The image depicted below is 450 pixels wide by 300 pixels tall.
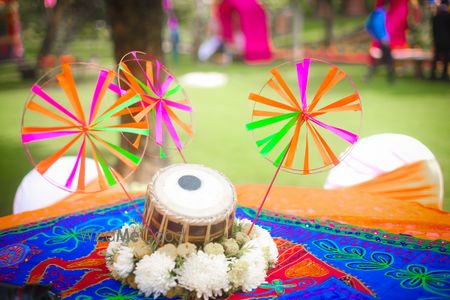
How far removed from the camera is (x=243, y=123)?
5711mm

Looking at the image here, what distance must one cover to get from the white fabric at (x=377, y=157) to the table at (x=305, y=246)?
181mm

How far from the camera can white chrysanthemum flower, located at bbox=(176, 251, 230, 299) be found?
174 centimetres

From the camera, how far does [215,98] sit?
282 inches

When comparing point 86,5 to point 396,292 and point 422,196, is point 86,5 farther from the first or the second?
point 396,292

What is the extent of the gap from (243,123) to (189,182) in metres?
3.83

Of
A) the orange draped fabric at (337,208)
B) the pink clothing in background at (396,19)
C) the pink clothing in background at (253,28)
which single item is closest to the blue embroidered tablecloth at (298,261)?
the orange draped fabric at (337,208)

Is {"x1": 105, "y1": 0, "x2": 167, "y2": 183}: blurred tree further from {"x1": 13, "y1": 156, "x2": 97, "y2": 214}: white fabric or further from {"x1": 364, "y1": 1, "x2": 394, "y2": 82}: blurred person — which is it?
{"x1": 364, "y1": 1, "x2": 394, "y2": 82}: blurred person

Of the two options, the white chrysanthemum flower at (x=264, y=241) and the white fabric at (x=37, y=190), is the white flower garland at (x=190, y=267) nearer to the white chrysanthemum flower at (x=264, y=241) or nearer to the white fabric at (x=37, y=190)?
the white chrysanthemum flower at (x=264, y=241)

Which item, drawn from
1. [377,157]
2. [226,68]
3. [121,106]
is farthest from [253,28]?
[121,106]

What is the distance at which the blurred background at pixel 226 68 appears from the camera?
3820mm

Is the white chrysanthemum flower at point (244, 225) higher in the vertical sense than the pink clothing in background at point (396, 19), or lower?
lower

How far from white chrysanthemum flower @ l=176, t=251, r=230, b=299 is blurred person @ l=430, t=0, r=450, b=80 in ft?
23.9

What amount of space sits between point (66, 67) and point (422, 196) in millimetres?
2226

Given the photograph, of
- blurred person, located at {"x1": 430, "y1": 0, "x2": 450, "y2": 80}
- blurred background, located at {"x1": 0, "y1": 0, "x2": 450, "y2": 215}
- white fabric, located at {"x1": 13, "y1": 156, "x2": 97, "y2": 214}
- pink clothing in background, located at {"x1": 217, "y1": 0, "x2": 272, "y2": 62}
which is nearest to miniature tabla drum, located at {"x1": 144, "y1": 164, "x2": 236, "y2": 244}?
white fabric, located at {"x1": 13, "y1": 156, "x2": 97, "y2": 214}
